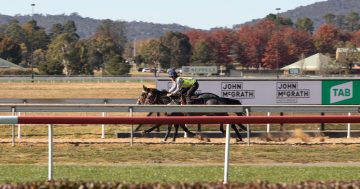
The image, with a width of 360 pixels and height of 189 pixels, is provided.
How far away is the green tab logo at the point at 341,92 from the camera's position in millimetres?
23641

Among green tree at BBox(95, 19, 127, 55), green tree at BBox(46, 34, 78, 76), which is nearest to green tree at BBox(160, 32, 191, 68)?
green tree at BBox(46, 34, 78, 76)

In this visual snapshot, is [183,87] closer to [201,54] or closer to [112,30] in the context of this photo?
[201,54]

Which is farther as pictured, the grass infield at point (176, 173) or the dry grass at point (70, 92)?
the dry grass at point (70, 92)

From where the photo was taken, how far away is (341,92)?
23.8m

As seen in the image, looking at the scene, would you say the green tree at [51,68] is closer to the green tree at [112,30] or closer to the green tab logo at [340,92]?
the green tab logo at [340,92]

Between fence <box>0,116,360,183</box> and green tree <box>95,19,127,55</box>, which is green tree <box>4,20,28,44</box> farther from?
fence <box>0,116,360,183</box>

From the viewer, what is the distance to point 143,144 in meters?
16.2

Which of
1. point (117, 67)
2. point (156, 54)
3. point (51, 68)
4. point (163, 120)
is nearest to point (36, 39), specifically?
point (156, 54)

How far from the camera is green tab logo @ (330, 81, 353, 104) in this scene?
23.6m

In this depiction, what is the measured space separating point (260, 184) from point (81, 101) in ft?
71.0

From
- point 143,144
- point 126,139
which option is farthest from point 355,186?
point 126,139

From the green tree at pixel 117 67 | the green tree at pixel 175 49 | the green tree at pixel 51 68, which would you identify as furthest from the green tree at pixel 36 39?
the green tree at pixel 51 68

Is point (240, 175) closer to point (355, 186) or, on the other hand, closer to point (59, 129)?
point (355, 186)

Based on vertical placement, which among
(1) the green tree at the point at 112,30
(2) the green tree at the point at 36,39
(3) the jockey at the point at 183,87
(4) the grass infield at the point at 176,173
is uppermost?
(1) the green tree at the point at 112,30
